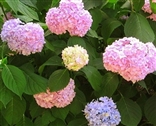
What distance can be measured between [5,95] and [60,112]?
0.55ft

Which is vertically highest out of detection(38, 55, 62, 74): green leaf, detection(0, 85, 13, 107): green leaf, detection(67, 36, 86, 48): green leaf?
detection(67, 36, 86, 48): green leaf

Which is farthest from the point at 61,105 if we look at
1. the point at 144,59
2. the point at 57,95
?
the point at 144,59

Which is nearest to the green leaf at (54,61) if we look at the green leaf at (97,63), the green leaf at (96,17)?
the green leaf at (97,63)

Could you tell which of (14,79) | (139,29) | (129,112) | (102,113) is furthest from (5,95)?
(139,29)

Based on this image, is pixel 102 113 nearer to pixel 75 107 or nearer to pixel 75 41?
pixel 75 107

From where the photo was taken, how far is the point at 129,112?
1.08 meters

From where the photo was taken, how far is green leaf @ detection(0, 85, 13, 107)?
0.96 m

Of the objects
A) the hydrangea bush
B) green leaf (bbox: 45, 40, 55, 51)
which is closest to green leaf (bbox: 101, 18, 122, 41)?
the hydrangea bush

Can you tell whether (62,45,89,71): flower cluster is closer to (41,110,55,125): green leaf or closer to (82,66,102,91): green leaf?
(82,66,102,91): green leaf

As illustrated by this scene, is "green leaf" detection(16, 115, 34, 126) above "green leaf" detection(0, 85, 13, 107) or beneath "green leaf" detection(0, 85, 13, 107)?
beneath

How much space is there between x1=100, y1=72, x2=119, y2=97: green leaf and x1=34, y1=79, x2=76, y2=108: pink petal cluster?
9cm

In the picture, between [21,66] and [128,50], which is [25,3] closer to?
[21,66]

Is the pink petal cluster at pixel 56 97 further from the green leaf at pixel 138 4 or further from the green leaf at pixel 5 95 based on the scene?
the green leaf at pixel 138 4

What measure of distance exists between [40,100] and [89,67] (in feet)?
0.53
